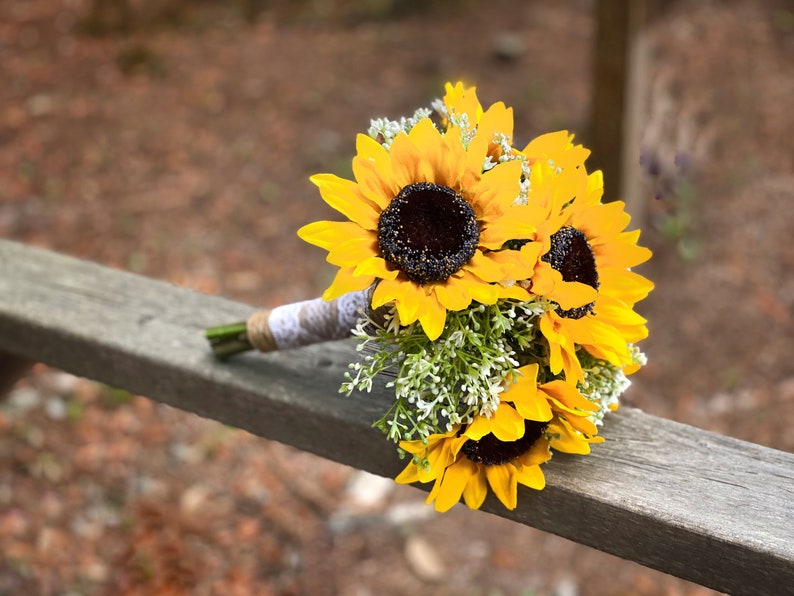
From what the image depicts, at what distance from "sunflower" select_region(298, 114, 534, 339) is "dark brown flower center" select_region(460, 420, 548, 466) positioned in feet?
0.68

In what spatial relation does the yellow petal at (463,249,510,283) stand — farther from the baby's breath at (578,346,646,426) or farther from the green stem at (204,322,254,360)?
the green stem at (204,322,254,360)

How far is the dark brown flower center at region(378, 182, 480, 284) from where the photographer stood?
101 cm

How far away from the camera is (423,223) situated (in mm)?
1025

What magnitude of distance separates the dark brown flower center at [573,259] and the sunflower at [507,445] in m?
0.12

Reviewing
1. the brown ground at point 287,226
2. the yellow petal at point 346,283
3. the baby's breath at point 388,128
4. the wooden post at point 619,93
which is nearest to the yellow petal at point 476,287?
the yellow petal at point 346,283

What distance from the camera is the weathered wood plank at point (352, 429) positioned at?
109cm

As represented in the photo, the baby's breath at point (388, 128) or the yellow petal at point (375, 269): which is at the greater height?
the baby's breath at point (388, 128)

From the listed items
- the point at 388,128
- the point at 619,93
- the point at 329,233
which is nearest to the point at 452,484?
the point at 329,233

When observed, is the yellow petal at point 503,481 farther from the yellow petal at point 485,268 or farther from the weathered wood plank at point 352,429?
the yellow petal at point 485,268

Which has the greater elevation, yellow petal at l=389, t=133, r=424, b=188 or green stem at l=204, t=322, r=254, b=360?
yellow petal at l=389, t=133, r=424, b=188

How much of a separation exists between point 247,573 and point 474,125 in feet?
5.20

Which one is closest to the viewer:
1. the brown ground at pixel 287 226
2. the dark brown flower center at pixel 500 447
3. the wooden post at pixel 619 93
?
the dark brown flower center at pixel 500 447

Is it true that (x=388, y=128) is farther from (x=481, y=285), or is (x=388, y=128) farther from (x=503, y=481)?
(x=503, y=481)

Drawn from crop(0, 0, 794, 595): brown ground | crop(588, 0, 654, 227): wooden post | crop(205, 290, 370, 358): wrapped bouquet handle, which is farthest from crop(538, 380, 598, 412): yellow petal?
crop(588, 0, 654, 227): wooden post
